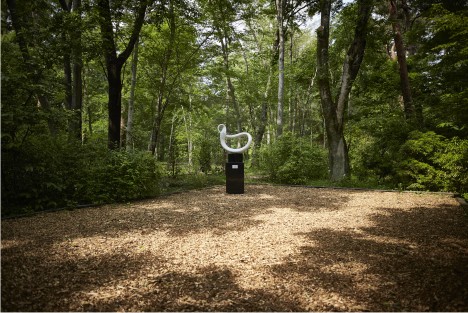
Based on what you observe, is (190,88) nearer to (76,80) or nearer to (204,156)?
(204,156)

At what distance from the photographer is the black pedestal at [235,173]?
7902 mm

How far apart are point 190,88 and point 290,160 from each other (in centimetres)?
970

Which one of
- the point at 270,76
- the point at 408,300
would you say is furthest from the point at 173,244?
the point at 270,76

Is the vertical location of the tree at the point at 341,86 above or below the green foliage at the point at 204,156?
above

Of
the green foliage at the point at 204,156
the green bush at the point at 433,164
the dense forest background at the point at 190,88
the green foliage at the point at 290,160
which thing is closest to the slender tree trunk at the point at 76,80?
the dense forest background at the point at 190,88

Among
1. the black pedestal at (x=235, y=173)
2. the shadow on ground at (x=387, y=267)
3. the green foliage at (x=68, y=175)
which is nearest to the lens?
the shadow on ground at (x=387, y=267)

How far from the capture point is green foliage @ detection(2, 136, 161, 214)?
16.5ft

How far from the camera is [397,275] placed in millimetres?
2680

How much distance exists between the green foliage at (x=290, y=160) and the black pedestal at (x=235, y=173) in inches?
95.5

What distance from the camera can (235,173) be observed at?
7.92 m

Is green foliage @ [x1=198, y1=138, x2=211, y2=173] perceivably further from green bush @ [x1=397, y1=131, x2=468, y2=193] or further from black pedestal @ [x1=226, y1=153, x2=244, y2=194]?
green bush @ [x1=397, y1=131, x2=468, y2=193]

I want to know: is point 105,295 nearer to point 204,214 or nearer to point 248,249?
point 248,249

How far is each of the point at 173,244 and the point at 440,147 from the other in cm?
747

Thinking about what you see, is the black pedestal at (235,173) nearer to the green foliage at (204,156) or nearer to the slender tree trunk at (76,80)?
the slender tree trunk at (76,80)
